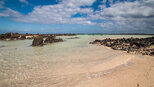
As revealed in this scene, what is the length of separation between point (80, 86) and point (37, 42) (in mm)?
13093

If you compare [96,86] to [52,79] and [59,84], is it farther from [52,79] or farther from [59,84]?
[52,79]

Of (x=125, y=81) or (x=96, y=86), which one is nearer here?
(x=96, y=86)

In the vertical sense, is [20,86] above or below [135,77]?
below

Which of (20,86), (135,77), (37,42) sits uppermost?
(37,42)

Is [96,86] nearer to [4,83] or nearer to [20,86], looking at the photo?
[20,86]

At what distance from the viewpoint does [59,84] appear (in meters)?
2.94

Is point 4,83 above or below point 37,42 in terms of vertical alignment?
below

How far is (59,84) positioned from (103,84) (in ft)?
5.16

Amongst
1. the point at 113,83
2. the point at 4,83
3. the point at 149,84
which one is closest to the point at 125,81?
the point at 113,83

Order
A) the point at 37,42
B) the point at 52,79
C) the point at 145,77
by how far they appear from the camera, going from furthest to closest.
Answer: the point at 37,42, the point at 52,79, the point at 145,77

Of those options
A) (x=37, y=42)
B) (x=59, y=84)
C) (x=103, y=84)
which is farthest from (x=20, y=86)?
(x=37, y=42)

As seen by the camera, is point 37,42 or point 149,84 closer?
point 149,84

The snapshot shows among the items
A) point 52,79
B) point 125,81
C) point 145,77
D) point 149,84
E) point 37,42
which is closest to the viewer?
point 149,84

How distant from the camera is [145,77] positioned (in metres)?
3.04
